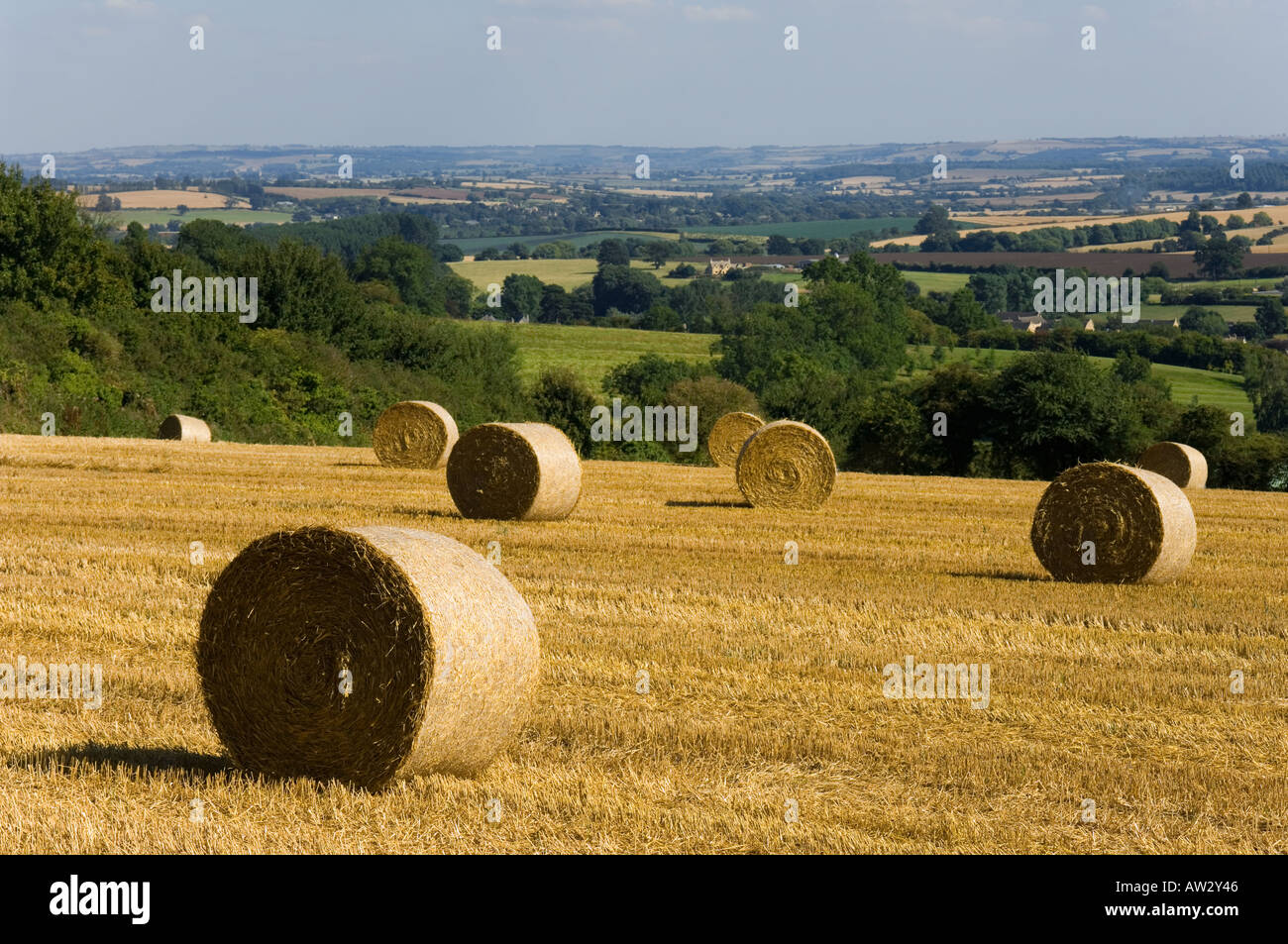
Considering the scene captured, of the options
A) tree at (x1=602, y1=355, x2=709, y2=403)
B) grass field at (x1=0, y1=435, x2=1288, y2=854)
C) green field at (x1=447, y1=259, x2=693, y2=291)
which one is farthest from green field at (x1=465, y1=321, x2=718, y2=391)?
grass field at (x1=0, y1=435, x2=1288, y2=854)

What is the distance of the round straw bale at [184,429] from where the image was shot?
3553cm

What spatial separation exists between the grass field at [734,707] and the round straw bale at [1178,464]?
11468 millimetres

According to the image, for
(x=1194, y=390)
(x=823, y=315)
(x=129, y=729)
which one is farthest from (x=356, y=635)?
(x=823, y=315)

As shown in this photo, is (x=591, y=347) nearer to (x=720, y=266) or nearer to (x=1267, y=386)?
→ (x=1267, y=386)

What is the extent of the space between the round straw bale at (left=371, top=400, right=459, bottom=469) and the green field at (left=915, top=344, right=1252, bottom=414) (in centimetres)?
3600

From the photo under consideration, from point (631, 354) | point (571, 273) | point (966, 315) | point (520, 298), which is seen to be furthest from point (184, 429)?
point (571, 273)

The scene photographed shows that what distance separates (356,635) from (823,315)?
3067 inches

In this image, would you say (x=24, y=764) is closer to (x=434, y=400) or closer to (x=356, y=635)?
(x=356, y=635)

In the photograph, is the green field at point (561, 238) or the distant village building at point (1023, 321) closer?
the distant village building at point (1023, 321)

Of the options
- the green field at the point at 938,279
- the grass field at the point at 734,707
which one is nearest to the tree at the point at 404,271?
the green field at the point at 938,279

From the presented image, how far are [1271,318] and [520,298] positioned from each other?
159ft

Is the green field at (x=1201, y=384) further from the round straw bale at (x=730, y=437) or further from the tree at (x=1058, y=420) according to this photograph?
the round straw bale at (x=730, y=437)

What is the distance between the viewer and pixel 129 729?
Result: 9297 millimetres

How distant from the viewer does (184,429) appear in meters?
35.6
